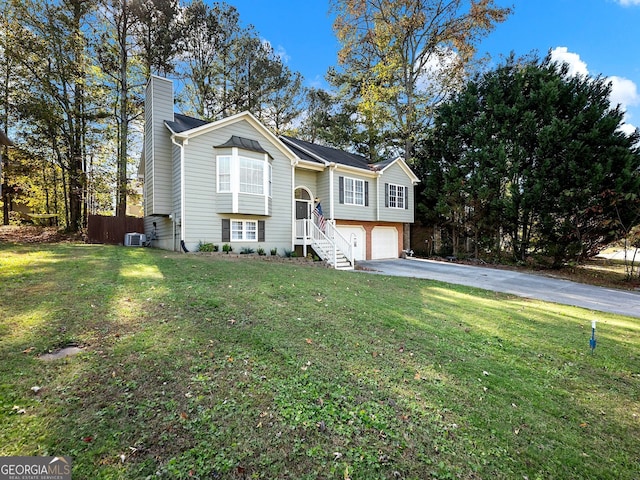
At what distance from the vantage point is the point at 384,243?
18828 mm

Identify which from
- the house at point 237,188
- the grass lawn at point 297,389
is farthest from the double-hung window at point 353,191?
the grass lawn at point 297,389

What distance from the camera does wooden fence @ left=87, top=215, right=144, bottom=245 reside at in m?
14.8

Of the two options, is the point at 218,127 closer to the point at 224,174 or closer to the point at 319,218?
the point at 224,174

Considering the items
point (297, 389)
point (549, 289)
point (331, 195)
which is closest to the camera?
point (297, 389)

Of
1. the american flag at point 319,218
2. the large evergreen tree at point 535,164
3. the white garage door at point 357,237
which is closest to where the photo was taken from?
the large evergreen tree at point 535,164

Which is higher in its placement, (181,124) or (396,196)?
(181,124)

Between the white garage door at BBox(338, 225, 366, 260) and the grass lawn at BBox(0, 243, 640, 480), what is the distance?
449 inches

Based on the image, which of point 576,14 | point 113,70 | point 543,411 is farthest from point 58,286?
point 576,14

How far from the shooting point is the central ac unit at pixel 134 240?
14234mm

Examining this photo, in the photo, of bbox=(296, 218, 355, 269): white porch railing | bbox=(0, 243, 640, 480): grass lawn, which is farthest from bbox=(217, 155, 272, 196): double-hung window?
bbox=(0, 243, 640, 480): grass lawn

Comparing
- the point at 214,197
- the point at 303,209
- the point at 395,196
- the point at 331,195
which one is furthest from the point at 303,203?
the point at 395,196

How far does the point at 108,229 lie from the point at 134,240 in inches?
76.0

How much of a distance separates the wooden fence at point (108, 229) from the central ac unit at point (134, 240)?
1.06m

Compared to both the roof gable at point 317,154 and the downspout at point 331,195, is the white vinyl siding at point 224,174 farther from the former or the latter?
the downspout at point 331,195
